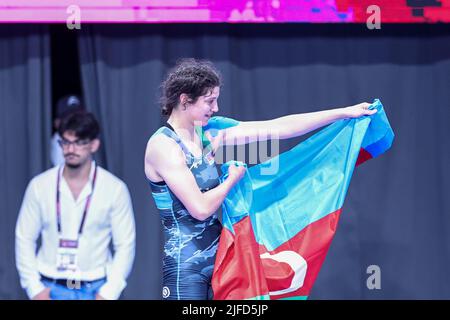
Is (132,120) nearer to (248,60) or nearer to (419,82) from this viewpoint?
(248,60)

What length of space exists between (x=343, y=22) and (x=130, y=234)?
1559mm

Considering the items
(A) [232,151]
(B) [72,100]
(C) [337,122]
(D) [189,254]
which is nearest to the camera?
(D) [189,254]

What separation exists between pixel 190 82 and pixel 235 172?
0.33m

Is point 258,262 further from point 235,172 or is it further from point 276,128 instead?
point 276,128

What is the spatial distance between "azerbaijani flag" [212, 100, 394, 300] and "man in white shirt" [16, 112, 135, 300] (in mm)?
1144

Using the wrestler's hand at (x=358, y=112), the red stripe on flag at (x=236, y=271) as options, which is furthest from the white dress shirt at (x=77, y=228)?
the wrestler's hand at (x=358, y=112)

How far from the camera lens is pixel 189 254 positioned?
262 centimetres

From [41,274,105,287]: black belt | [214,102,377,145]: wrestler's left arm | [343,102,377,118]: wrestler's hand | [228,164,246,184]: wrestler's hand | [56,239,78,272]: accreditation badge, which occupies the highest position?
[343,102,377,118]: wrestler's hand

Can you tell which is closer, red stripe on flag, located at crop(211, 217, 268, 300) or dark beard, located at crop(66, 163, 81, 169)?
red stripe on flag, located at crop(211, 217, 268, 300)

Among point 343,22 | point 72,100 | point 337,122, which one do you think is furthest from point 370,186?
point 72,100

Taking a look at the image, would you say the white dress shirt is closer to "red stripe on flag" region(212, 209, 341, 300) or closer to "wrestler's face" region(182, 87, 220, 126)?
"red stripe on flag" region(212, 209, 341, 300)

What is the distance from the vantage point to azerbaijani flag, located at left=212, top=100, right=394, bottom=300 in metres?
2.66

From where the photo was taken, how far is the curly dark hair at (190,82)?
266 cm

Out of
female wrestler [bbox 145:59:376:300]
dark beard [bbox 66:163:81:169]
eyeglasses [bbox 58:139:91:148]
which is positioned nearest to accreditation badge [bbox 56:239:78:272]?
dark beard [bbox 66:163:81:169]
